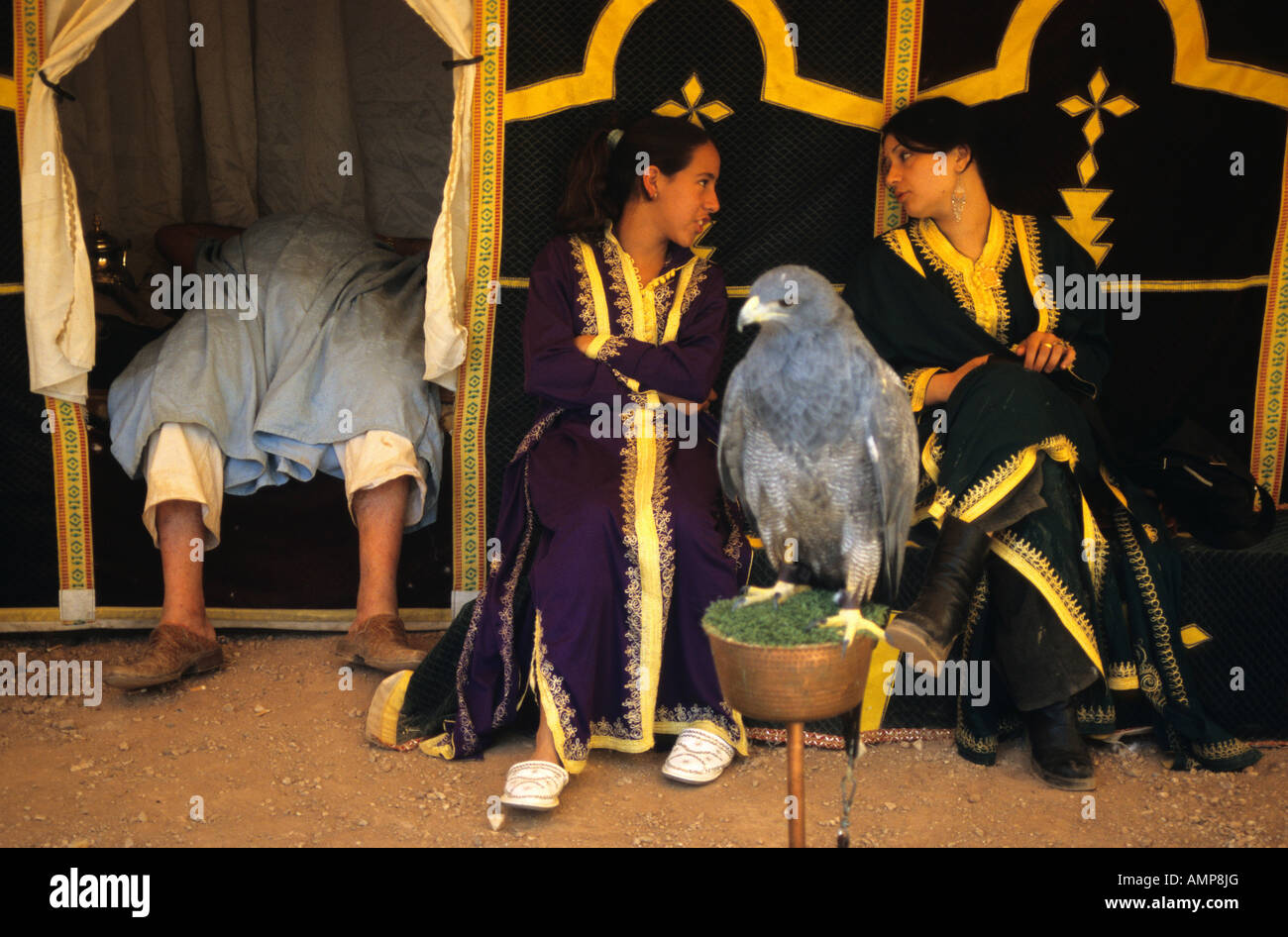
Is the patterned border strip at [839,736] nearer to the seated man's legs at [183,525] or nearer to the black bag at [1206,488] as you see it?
the black bag at [1206,488]

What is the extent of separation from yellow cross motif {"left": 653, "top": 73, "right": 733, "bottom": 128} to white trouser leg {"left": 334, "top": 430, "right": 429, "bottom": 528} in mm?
1387

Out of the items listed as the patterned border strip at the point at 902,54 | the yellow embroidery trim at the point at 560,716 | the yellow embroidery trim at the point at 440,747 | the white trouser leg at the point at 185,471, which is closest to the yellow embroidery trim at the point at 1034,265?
the patterned border strip at the point at 902,54

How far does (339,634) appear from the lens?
4531 millimetres

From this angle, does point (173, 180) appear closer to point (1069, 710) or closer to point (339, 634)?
point (339, 634)

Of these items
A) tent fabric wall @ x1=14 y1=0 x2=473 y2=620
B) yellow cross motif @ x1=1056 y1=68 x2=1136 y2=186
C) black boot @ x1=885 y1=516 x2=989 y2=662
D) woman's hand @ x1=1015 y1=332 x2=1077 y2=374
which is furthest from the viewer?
tent fabric wall @ x1=14 y1=0 x2=473 y2=620

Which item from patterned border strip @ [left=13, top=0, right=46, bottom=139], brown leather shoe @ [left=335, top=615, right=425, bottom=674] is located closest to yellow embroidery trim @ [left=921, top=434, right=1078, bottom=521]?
brown leather shoe @ [left=335, top=615, right=425, bottom=674]

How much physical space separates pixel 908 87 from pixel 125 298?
3136 millimetres

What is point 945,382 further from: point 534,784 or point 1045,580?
point 534,784

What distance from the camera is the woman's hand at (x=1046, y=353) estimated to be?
3.51 meters

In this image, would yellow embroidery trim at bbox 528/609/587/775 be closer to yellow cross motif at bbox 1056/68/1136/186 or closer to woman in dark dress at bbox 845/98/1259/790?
woman in dark dress at bbox 845/98/1259/790

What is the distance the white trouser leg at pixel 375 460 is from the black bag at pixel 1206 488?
2.32m

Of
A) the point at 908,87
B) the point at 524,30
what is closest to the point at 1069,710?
the point at 908,87

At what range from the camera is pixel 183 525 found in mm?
3990

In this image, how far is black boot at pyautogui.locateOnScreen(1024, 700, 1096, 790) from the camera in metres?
3.39
